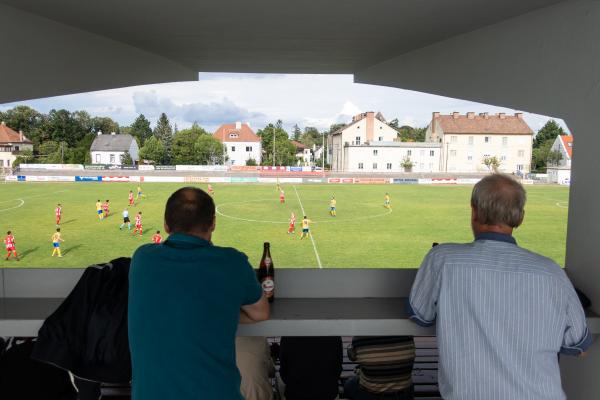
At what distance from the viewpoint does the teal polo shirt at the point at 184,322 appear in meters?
1.19

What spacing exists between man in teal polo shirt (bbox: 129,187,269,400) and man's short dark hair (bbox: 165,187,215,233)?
0.14 feet

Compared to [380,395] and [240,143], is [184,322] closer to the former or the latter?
[380,395]

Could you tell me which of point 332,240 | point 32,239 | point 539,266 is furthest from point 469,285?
point 32,239

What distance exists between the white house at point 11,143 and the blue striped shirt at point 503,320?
115 feet

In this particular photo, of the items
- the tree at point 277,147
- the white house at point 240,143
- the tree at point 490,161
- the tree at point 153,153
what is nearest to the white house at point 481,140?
the tree at point 490,161

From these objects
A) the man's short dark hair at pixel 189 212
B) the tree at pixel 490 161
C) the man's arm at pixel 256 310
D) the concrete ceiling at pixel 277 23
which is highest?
the concrete ceiling at pixel 277 23

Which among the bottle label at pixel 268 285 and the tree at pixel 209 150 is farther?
the tree at pixel 209 150

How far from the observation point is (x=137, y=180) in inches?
1465

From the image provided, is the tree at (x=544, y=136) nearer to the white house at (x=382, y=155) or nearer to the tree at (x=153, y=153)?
the white house at (x=382, y=155)

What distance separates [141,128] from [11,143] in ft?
95.8

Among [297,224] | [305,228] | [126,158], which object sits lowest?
[297,224]

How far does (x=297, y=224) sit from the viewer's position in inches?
733

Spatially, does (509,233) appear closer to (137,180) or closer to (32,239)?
(32,239)

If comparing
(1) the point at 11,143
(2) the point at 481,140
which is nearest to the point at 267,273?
(1) the point at 11,143
